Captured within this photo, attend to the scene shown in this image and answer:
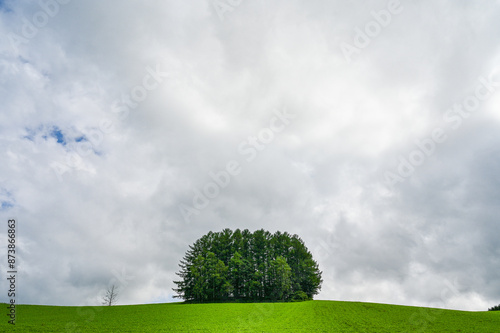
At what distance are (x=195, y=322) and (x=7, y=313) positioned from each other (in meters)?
37.4

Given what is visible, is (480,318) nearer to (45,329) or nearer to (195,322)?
(195,322)

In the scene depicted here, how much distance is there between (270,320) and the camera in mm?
44656

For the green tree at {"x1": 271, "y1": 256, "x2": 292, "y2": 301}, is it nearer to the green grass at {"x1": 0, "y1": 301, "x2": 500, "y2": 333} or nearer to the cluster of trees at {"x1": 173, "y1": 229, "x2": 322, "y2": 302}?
the cluster of trees at {"x1": 173, "y1": 229, "x2": 322, "y2": 302}

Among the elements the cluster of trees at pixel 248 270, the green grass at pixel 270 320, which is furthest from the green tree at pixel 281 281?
the green grass at pixel 270 320

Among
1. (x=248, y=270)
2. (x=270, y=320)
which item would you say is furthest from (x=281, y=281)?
(x=270, y=320)

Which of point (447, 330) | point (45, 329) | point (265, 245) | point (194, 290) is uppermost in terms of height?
point (265, 245)

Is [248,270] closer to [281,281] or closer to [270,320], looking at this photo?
[281,281]

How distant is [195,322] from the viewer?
4256 cm

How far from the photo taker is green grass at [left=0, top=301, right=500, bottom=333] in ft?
124

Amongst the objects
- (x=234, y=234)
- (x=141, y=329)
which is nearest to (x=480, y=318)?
(x=141, y=329)

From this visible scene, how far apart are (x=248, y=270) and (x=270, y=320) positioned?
44.1 metres

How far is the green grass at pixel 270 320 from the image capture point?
124 feet

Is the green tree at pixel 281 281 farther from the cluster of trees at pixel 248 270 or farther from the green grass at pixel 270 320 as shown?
the green grass at pixel 270 320

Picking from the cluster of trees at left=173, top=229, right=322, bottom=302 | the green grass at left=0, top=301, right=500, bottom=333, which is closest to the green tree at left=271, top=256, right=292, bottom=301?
the cluster of trees at left=173, top=229, right=322, bottom=302
